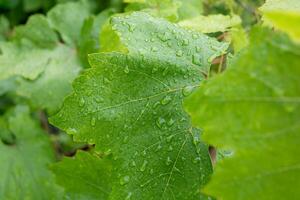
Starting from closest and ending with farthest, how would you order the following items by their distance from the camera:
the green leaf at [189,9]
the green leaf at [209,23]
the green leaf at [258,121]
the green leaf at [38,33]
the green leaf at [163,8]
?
the green leaf at [258,121] → the green leaf at [209,23] → the green leaf at [163,8] → the green leaf at [189,9] → the green leaf at [38,33]

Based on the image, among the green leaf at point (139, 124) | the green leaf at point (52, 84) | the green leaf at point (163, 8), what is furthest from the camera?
the green leaf at point (52, 84)

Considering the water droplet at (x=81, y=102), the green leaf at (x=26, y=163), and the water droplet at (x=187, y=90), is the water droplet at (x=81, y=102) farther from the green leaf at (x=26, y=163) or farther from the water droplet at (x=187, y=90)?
the green leaf at (x=26, y=163)

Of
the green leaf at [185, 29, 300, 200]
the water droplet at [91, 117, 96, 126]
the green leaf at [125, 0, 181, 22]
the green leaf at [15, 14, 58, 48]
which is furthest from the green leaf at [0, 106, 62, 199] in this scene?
the green leaf at [185, 29, 300, 200]

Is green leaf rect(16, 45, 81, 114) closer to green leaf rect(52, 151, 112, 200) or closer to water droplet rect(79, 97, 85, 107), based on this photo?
green leaf rect(52, 151, 112, 200)

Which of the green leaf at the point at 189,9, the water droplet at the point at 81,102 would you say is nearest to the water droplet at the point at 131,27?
the water droplet at the point at 81,102

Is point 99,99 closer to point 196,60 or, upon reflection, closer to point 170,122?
point 170,122

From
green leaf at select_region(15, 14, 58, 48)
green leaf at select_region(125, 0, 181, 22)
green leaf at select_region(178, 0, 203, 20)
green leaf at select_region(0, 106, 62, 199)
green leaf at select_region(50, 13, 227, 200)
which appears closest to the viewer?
green leaf at select_region(50, 13, 227, 200)

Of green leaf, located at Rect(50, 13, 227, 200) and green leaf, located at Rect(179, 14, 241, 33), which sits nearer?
green leaf, located at Rect(50, 13, 227, 200)

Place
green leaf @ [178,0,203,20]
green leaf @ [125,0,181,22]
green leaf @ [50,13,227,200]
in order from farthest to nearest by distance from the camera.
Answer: green leaf @ [178,0,203,20] → green leaf @ [125,0,181,22] → green leaf @ [50,13,227,200]
